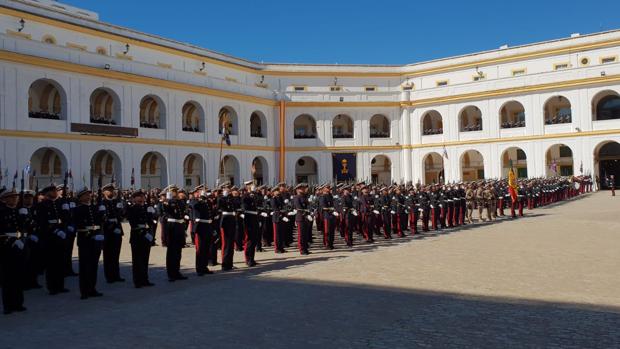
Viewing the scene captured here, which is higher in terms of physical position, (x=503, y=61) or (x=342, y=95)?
(x=503, y=61)

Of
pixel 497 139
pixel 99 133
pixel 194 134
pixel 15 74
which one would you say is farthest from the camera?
pixel 497 139

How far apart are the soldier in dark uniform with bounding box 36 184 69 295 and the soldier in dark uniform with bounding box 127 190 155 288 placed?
4.10 ft

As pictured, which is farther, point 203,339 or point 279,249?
point 279,249

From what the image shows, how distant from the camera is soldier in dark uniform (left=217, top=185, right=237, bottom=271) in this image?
470 inches

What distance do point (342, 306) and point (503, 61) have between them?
44.0 meters

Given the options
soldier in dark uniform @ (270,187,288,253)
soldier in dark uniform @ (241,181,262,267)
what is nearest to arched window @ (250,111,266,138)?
soldier in dark uniform @ (270,187,288,253)

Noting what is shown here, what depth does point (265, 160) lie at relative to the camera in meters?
42.5

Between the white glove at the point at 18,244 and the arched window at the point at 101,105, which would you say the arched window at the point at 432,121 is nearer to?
the arched window at the point at 101,105

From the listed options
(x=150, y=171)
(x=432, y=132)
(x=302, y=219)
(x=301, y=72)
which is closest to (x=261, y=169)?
(x=150, y=171)

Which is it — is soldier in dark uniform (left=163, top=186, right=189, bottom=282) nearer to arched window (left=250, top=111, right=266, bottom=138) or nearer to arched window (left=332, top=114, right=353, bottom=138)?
arched window (left=250, top=111, right=266, bottom=138)

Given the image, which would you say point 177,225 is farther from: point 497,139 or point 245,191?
point 497,139

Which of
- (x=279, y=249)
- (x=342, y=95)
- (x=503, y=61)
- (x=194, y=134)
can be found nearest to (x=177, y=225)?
(x=279, y=249)

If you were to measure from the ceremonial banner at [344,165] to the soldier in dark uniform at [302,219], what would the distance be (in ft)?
95.3

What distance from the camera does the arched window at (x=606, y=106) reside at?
41.2 meters
